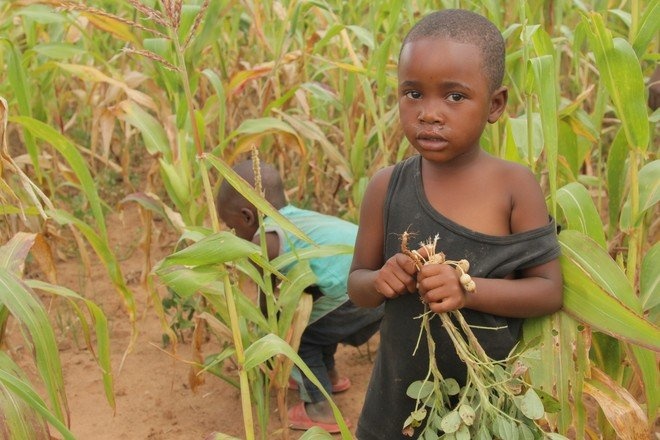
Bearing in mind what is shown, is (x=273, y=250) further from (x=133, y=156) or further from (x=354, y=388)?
(x=133, y=156)

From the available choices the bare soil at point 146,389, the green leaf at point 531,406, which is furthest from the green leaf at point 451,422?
the bare soil at point 146,389

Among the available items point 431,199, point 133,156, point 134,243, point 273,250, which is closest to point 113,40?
point 133,156

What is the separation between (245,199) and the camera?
265 centimetres

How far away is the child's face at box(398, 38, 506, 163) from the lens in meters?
1.52

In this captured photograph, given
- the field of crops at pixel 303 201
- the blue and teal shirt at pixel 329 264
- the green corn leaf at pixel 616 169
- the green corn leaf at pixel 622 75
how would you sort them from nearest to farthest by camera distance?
the field of crops at pixel 303 201, the green corn leaf at pixel 622 75, the green corn leaf at pixel 616 169, the blue and teal shirt at pixel 329 264

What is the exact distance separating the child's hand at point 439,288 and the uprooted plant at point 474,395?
14 millimetres

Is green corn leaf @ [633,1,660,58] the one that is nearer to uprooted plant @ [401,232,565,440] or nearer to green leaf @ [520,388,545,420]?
uprooted plant @ [401,232,565,440]

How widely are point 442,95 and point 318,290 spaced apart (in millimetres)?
1123

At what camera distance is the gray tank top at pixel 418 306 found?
1597mm

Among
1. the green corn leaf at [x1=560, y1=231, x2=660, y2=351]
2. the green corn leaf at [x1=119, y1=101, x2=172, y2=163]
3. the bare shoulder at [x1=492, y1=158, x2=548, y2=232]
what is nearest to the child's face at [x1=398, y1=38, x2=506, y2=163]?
the bare shoulder at [x1=492, y1=158, x2=548, y2=232]

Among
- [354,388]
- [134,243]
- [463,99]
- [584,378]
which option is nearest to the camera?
[463,99]

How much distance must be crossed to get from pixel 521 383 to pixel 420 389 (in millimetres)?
177

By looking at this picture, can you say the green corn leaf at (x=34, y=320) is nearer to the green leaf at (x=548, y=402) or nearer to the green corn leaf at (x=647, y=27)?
the green leaf at (x=548, y=402)

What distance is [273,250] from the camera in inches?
98.0
